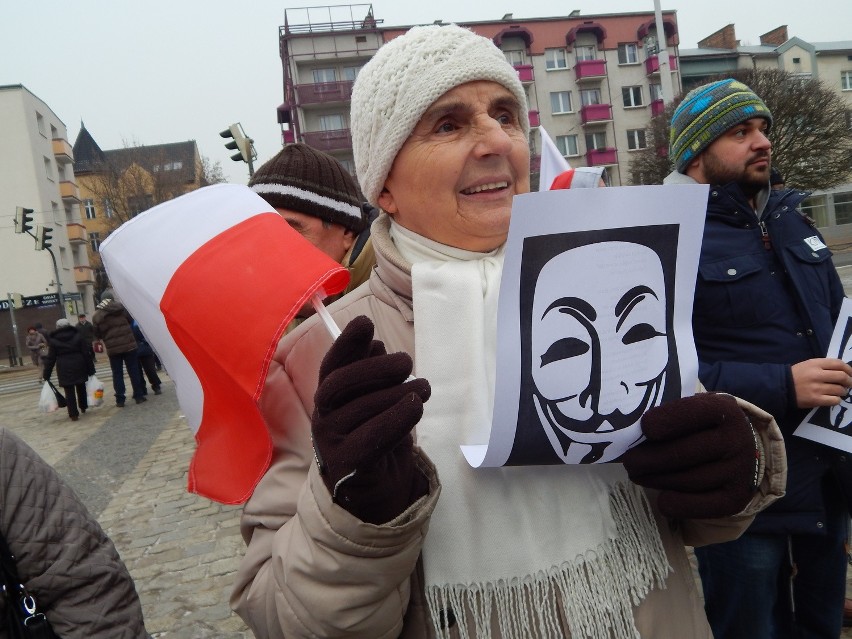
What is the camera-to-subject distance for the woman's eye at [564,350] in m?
1.08

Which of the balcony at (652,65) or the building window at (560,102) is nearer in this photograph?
the balcony at (652,65)

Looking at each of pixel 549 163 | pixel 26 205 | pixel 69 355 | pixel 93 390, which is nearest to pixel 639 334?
pixel 549 163

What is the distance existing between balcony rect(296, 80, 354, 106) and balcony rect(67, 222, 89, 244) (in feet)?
58.6

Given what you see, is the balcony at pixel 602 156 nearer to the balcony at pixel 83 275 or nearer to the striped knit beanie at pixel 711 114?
the balcony at pixel 83 275

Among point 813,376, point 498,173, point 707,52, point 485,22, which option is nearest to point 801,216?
point 813,376

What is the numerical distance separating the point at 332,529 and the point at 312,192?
1837mm

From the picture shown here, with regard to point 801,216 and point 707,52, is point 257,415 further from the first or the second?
point 707,52

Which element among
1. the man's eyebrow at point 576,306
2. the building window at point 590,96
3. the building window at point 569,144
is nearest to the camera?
the man's eyebrow at point 576,306

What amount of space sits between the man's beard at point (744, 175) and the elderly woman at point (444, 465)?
125 centimetres

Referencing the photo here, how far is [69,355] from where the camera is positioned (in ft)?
34.2

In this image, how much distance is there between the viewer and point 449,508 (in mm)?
1192

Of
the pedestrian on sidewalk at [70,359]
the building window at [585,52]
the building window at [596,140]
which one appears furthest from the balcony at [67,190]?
the pedestrian on sidewalk at [70,359]

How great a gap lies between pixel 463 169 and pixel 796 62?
47361 millimetres

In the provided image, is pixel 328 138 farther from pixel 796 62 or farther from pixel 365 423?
pixel 365 423
